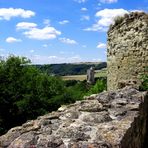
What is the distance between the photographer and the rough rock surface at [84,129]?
4.35 metres

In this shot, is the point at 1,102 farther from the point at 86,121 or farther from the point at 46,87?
the point at 86,121

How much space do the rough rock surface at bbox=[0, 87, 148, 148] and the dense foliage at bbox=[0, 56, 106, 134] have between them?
525 inches

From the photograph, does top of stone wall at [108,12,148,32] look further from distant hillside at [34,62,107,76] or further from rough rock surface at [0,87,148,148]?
distant hillside at [34,62,107,76]

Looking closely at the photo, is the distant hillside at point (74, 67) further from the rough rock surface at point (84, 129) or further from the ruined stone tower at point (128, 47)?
the rough rock surface at point (84, 129)

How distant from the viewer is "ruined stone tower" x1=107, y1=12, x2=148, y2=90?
45.8ft

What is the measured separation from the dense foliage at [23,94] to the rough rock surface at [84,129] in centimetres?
1334

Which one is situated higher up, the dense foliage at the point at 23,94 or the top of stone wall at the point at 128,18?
the top of stone wall at the point at 128,18

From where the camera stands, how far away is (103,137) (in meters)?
4.56

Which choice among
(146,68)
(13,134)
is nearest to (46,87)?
(146,68)

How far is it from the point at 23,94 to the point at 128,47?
8.81 metres

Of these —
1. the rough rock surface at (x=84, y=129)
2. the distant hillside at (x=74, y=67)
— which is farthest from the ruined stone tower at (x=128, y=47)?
the distant hillside at (x=74, y=67)

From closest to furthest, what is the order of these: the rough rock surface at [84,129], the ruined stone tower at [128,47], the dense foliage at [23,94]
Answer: the rough rock surface at [84,129] < the ruined stone tower at [128,47] < the dense foliage at [23,94]

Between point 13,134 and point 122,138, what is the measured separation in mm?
1164

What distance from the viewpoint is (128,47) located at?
47.4ft
